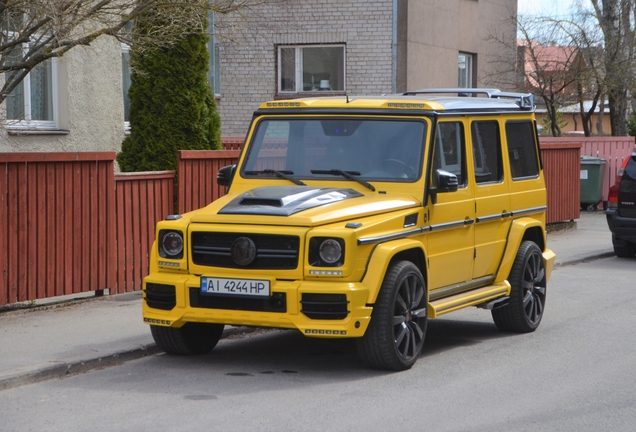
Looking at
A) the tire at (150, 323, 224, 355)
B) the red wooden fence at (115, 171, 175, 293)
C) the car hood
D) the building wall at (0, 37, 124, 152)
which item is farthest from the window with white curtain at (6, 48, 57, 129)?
the car hood

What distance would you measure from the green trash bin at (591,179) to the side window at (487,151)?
15222mm

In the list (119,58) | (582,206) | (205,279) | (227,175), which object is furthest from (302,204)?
(582,206)

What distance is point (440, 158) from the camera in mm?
Answer: 8289

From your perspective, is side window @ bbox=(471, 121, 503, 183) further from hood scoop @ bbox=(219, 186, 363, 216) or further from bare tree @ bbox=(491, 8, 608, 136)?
bare tree @ bbox=(491, 8, 608, 136)

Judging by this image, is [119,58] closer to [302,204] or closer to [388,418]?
[302,204]

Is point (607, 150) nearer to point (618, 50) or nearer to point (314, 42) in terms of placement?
point (618, 50)

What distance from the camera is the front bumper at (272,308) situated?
6969 mm

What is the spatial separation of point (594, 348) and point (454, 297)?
50.5 inches

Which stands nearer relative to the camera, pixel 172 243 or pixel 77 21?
pixel 172 243

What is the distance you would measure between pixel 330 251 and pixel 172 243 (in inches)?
48.9

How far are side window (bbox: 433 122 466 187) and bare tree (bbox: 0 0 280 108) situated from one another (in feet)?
10.5

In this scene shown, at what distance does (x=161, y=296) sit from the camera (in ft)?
24.6

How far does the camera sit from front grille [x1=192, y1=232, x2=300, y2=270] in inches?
280

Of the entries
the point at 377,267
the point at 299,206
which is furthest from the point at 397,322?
the point at 299,206
